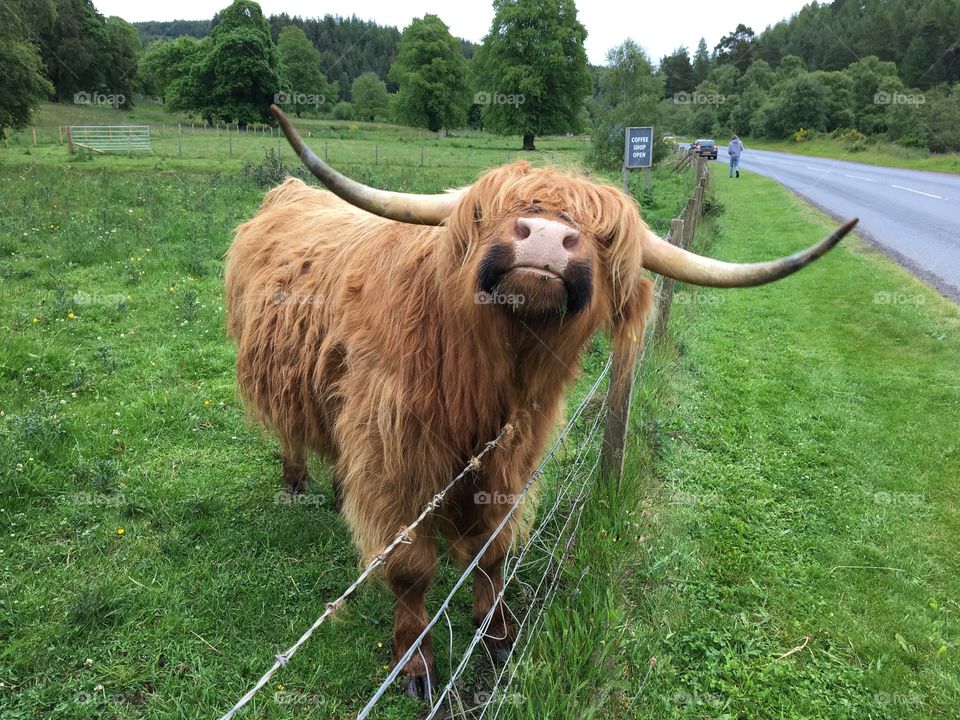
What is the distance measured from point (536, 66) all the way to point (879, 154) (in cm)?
2140

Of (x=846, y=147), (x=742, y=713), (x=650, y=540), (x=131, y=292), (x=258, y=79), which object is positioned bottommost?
(x=742, y=713)

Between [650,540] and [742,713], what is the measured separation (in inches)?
39.1

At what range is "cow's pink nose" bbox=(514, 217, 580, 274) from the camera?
156 centimetres

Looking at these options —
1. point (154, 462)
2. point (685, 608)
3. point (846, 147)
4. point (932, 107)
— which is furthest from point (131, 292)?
point (846, 147)

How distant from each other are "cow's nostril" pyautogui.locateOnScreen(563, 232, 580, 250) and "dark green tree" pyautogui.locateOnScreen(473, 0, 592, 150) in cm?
4064

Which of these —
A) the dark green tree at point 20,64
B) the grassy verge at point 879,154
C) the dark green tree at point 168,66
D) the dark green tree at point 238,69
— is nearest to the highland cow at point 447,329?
the dark green tree at point 20,64

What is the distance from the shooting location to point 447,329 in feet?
6.75

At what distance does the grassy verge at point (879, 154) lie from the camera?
25.1 m

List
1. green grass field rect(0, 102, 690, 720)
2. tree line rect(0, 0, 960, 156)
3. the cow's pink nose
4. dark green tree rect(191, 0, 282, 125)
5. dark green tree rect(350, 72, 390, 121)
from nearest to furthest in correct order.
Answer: the cow's pink nose
green grass field rect(0, 102, 690, 720)
tree line rect(0, 0, 960, 156)
dark green tree rect(191, 0, 282, 125)
dark green tree rect(350, 72, 390, 121)

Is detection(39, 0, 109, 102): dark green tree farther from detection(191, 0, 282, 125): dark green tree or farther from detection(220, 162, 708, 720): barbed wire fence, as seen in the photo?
detection(220, 162, 708, 720): barbed wire fence

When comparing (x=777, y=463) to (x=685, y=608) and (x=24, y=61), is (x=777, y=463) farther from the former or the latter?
(x=24, y=61)

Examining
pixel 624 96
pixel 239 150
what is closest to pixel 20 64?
pixel 239 150

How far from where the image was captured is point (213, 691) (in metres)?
2.57

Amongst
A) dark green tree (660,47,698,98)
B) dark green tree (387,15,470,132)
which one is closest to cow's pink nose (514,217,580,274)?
dark green tree (387,15,470,132)
